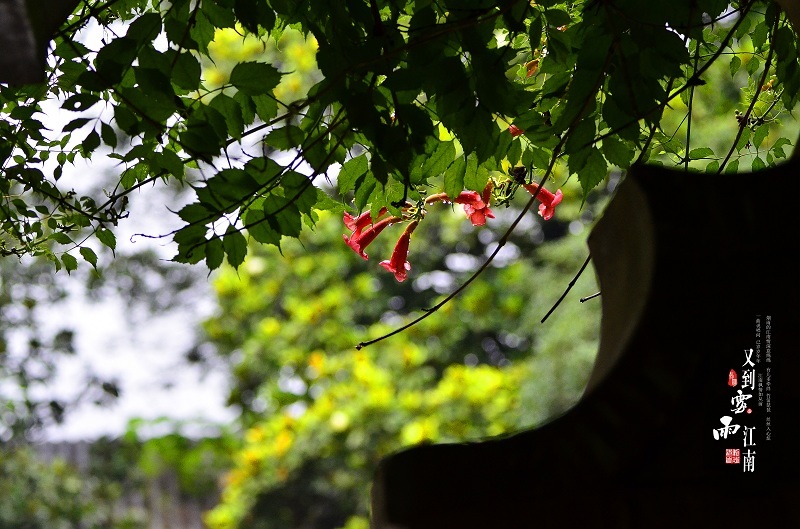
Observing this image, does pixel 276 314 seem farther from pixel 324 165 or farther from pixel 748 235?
pixel 748 235

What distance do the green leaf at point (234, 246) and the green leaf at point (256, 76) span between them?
0.15m

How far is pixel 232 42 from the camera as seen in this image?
246 inches

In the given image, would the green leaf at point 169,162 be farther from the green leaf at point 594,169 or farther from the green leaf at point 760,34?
the green leaf at point 760,34

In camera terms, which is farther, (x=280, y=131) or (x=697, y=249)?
(x=280, y=131)

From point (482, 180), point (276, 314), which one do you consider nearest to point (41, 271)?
point (276, 314)

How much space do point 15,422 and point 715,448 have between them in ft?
13.0

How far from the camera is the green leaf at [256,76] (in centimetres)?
97

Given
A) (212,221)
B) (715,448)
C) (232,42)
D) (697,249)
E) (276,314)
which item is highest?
(232,42)

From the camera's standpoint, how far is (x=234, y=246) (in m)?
0.99

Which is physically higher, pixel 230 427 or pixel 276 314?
pixel 276 314

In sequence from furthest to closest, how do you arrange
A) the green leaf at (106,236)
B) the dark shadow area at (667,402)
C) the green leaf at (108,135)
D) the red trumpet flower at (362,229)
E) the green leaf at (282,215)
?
the red trumpet flower at (362,229) < the green leaf at (106,236) < the green leaf at (282,215) < the green leaf at (108,135) < the dark shadow area at (667,402)

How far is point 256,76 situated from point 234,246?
7.0 inches

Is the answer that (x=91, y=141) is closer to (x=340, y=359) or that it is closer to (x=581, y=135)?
(x=581, y=135)

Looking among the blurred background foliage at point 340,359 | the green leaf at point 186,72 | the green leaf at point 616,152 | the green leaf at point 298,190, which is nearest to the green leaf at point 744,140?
the green leaf at point 616,152
